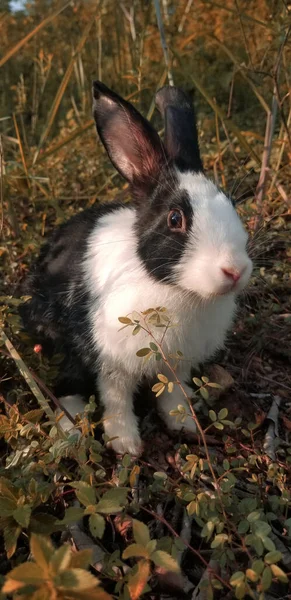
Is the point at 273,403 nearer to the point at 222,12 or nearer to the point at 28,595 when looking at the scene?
the point at 28,595

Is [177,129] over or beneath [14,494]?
over

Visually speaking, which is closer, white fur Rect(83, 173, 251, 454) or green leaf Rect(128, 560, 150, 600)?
green leaf Rect(128, 560, 150, 600)

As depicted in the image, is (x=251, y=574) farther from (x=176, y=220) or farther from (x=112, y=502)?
(x=176, y=220)

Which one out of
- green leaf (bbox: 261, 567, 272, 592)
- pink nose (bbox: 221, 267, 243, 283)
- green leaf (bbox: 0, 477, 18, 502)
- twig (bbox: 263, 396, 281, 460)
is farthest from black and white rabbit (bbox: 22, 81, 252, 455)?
green leaf (bbox: 261, 567, 272, 592)

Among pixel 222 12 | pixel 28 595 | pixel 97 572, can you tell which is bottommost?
pixel 97 572

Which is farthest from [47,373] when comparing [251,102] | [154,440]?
[251,102]

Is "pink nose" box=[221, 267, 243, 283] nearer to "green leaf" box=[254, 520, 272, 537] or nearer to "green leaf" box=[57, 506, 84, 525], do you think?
"green leaf" box=[254, 520, 272, 537]

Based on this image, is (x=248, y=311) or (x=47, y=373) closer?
(x=47, y=373)
